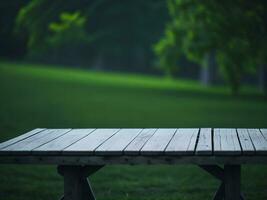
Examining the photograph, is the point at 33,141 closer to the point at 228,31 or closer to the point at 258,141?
the point at 258,141

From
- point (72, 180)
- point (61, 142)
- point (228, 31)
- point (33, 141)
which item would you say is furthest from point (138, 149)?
point (228, 31)

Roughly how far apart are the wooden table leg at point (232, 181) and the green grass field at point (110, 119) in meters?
1.72

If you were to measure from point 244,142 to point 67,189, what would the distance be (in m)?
1.51

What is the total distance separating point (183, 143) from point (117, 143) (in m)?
0.54

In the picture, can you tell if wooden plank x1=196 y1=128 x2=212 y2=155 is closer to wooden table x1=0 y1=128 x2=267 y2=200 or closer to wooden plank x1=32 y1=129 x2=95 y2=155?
wooden table x1=0 y1=128 x2=267 y2=200

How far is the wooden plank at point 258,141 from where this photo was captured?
4348 millimetres

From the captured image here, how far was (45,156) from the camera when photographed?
4.47m

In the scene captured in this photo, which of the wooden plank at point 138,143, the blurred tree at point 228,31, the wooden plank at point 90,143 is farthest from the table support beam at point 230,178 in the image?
the blurred tree at point 228,31

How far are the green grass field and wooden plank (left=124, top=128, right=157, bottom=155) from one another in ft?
3.79

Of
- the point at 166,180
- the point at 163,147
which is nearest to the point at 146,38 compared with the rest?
the point at 166,180

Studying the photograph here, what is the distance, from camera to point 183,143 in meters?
4.76

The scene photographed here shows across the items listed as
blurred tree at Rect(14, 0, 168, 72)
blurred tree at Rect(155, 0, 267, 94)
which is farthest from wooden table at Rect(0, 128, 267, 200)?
blurred tree at Rect(14, 0, 168, 72)

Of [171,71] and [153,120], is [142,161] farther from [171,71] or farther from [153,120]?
[171,71]

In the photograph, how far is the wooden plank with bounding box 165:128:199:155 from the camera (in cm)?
436
